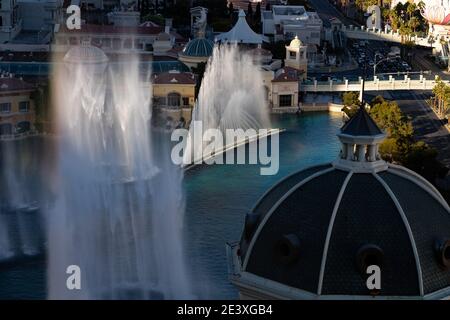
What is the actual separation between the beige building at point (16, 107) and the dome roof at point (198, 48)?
10851mm

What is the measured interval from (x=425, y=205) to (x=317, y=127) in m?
32.3

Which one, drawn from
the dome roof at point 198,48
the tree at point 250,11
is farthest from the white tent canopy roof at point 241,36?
the tree at point 250,11

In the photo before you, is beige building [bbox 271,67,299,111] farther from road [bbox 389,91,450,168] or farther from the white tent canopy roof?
the white tent canopy roof

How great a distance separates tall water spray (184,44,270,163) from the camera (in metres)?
50.4

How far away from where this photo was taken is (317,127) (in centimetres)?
5044

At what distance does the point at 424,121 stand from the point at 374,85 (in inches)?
265

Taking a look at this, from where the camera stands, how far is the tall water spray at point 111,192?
2798cm

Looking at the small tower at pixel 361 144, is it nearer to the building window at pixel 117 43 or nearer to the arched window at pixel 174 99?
the arched window at pixel 174 99

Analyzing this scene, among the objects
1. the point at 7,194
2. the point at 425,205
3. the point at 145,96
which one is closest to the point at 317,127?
the point at 145,96

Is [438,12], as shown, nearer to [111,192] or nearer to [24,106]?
[24,106]

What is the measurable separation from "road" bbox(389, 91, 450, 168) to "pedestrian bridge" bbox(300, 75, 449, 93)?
0.57m

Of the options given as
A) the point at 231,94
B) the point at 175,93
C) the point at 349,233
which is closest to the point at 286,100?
the point at 231,94

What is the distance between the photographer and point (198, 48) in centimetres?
5738

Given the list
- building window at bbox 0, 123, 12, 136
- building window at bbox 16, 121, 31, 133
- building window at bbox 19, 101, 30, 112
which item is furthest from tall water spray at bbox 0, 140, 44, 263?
building window at bbox 19, 101, 30, 112
